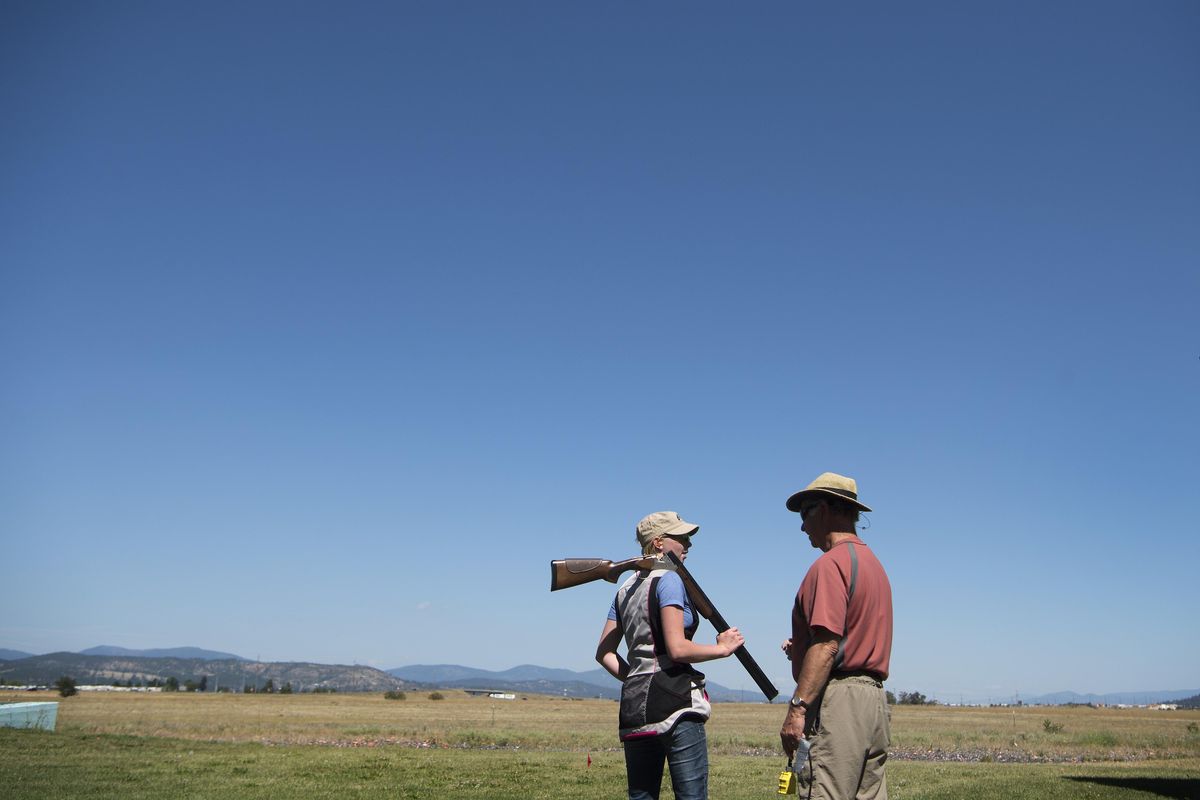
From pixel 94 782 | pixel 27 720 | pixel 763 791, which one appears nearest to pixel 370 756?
pixel 94 782

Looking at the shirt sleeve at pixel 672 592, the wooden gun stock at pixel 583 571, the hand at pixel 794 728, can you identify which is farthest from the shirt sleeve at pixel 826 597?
the wooden gun stock at pixel 583 571

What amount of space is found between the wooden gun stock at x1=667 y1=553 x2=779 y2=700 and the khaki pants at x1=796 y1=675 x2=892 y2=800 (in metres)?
0.80

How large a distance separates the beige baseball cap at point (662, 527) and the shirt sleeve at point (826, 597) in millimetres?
1080

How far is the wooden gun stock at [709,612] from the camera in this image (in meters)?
5.56

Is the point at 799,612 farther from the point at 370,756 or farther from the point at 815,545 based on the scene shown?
the point at 370,756

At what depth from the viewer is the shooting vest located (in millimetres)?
5258

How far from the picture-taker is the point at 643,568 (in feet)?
19.1

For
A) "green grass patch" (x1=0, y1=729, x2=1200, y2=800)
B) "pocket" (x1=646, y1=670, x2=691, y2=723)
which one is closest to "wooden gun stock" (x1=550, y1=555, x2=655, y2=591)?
"pocket" (x1=646, y1=670, x2=691, y2=723)

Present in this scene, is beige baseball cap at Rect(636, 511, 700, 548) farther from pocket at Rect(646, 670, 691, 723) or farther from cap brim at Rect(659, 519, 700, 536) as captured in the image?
pocket at Rect(646, 670, 691, 723)

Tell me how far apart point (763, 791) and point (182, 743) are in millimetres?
16224

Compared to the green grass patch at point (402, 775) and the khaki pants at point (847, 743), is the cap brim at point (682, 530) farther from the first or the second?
the green grass patch at point (402, 775)

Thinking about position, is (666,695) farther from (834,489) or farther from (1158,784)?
(1158,784)

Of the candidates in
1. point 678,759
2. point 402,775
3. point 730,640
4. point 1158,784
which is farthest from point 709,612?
point 1158,784

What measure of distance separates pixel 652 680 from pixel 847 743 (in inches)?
47.1
